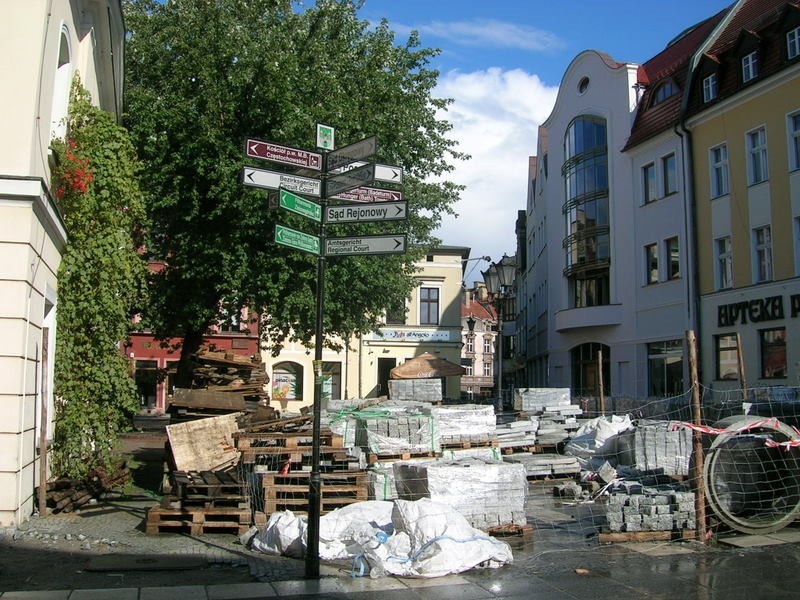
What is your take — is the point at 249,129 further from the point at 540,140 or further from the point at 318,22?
the point at 540,140

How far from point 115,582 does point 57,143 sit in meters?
6.25

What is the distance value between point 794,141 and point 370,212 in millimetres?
18535

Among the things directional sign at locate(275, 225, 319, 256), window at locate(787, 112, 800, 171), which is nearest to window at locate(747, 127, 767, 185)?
window at locate(787, 112, 800, 171)

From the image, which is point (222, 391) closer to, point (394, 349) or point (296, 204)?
point (296, 204)

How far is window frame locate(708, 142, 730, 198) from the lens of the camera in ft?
82.2

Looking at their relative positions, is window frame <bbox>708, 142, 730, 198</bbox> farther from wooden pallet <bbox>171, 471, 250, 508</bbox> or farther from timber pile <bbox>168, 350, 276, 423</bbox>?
wooden pallet <bbox>171, 471, 250, 508</bbox>

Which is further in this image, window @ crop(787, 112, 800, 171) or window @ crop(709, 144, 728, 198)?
window @ crop(709, 144, 728, 198)

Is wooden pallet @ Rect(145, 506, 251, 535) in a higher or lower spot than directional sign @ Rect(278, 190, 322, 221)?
lower

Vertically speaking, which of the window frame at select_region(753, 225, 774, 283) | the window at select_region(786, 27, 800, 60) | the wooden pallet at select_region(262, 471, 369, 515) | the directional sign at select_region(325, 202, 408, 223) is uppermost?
the window at select_region(786, 27, 800, 60)

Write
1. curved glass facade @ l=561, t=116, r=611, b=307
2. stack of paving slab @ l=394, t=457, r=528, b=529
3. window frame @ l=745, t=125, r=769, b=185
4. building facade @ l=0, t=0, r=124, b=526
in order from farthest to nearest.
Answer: curved glass facade @ l=561, t=116, r=611, b=307
window frame @ l=745, t=125, r=769, b=185
stack of paving slab @ l=394, t=457, r=528, b=529
building facade @ l=0, t=0, r=124, b=526

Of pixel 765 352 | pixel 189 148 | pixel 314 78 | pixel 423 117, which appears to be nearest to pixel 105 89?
pixel 189 148

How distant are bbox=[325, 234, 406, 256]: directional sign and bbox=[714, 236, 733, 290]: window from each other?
1946 cm

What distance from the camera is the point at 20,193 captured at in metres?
9.31

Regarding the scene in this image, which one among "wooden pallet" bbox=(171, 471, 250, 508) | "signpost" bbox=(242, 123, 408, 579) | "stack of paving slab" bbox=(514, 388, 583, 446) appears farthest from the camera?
"stack of paving slab" bbox=(514, 388, 583, 446)
